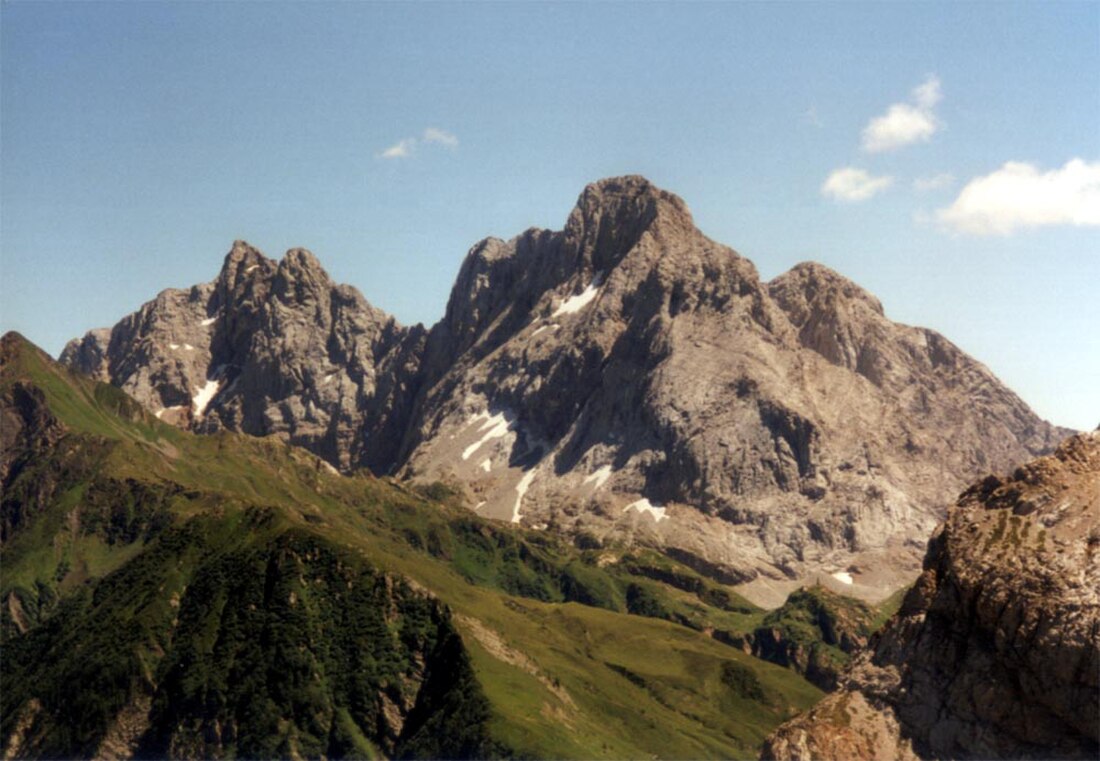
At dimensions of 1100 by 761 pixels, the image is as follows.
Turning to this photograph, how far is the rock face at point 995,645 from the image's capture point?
65.6m

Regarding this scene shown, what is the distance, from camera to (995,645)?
69312 mm

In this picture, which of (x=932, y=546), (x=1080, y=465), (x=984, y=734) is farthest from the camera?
(x=932, y=546)

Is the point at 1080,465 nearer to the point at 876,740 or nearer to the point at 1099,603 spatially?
the point at 1099,603

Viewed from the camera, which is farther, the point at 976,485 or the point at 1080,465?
the point at 976,485

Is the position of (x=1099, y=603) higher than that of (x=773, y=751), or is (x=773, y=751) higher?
(x=1099, y=603)

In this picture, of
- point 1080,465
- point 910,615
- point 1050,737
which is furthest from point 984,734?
point 1080,465

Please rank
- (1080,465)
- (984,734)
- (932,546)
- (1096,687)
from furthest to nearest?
(932,546) → (1080,465) → (984,734) → (1096,687)

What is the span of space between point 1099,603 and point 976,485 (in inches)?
618

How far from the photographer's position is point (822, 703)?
75.9 meters

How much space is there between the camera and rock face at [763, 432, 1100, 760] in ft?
215

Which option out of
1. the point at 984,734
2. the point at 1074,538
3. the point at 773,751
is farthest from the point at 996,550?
the point at 773,751

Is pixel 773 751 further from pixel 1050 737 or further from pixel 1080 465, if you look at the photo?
pixel 1080 465

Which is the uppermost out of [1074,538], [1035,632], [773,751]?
[1074,538]

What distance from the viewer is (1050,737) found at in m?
66.4
